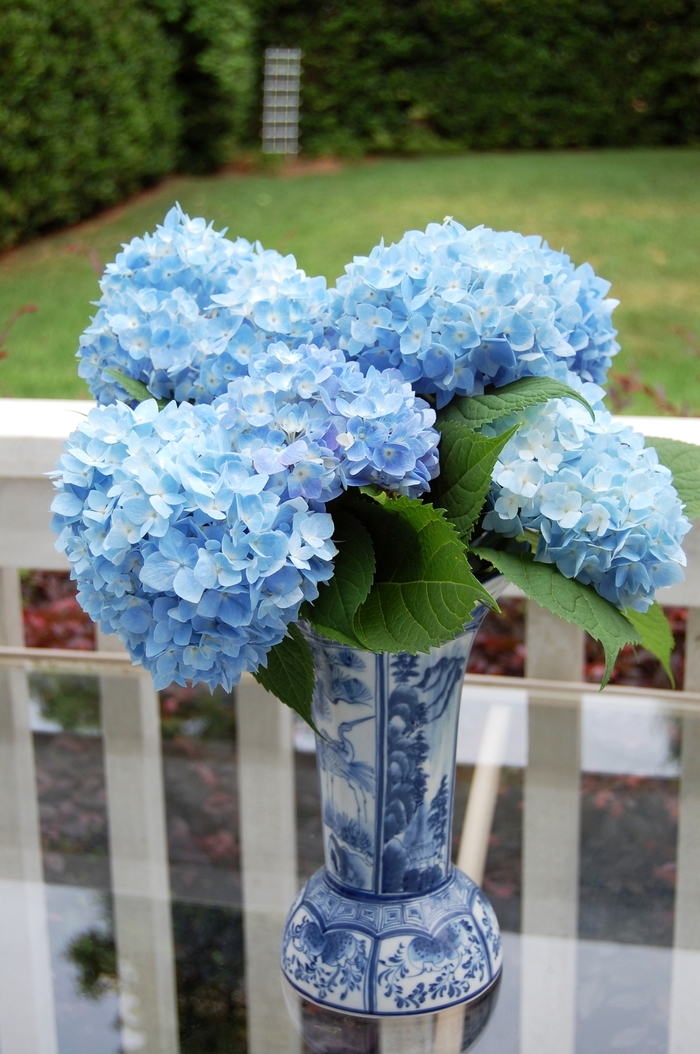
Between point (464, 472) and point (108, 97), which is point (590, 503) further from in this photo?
point (108, 97)

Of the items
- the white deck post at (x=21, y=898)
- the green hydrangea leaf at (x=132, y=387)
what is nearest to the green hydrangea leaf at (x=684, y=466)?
the green hydrangea leaf at (x=132, y=387)

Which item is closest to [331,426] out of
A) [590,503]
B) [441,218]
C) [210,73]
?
[590,503]

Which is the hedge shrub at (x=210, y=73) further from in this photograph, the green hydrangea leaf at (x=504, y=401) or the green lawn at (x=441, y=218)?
the green hydrangea leaf at (x=504, y=401)

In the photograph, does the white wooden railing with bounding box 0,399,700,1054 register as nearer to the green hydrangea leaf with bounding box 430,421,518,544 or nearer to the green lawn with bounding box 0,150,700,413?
the green hydrangea leaf with bounding box 430,421,518,544

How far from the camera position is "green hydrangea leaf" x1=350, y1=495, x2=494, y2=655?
23.7 inches

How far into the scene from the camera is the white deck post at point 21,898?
81cm

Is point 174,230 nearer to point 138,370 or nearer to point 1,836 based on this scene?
point 138,370

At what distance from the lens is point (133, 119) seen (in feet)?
19.3

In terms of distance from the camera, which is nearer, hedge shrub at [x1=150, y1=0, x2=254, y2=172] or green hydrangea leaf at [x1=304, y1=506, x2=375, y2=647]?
green hydrangea leaf at [x1=304, y1=506, x2=375, y2=647]

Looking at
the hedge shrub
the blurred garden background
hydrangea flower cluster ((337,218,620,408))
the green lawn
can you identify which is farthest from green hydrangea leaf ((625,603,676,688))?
the hedge shrub

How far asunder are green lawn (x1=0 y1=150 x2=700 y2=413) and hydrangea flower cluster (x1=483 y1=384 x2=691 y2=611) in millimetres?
2803

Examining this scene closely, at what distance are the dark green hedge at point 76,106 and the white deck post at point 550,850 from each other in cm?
417

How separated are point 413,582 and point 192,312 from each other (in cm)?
23

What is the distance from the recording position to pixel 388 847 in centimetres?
76
